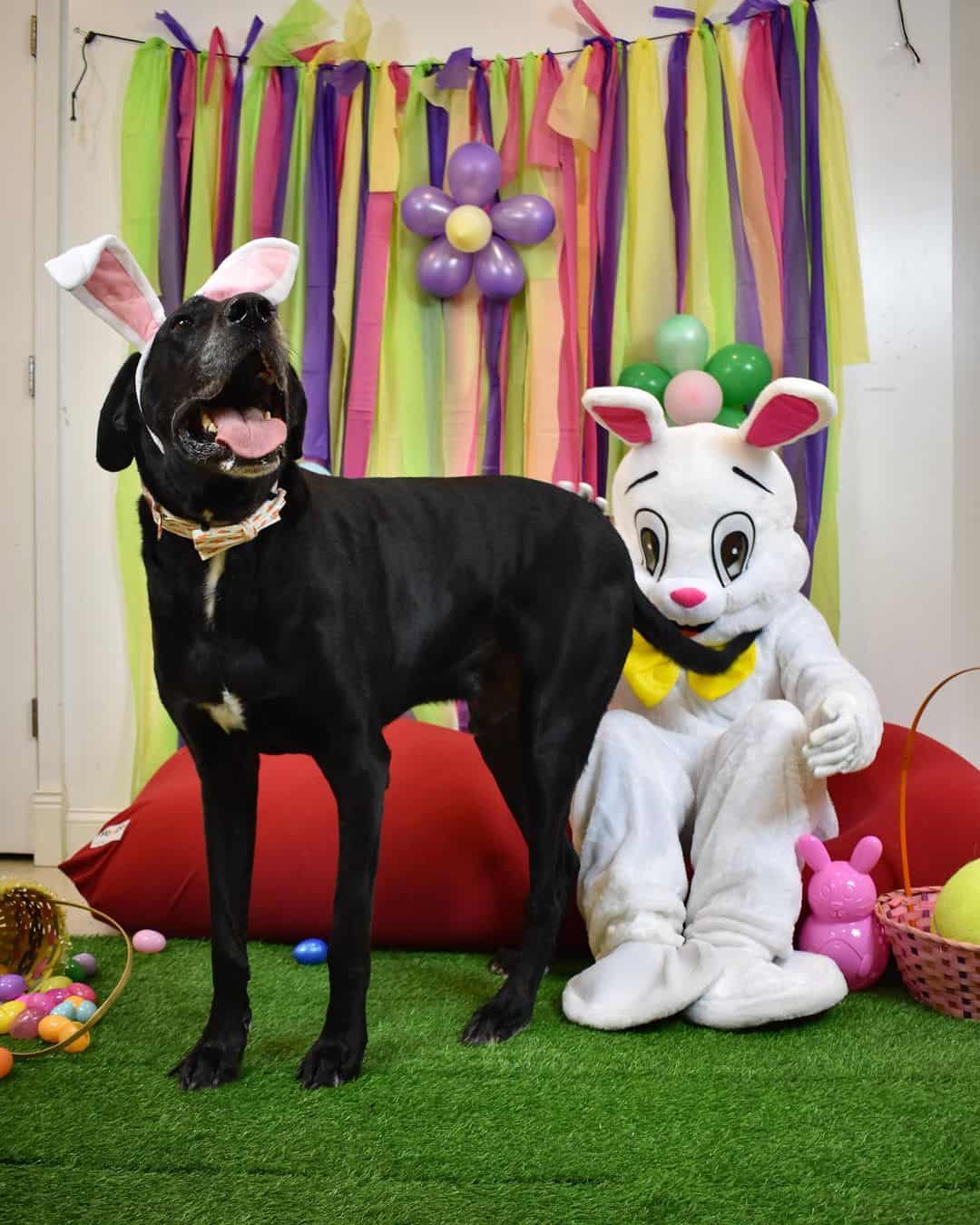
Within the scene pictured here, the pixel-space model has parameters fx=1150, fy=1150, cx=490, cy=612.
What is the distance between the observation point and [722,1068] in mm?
1452

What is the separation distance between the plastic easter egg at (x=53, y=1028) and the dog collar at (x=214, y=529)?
667 millimetres

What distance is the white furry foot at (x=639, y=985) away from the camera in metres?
1.58

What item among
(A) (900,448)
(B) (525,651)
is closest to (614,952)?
(B) (525,651)

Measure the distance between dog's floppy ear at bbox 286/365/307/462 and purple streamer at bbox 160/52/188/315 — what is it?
1.62 metres

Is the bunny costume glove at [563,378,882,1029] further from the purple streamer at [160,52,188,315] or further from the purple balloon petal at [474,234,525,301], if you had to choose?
the purple streamer at [160,52,188,315]

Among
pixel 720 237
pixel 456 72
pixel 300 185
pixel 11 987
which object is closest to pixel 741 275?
pixel 720 237

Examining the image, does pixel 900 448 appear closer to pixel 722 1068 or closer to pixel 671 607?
pixel 671 607

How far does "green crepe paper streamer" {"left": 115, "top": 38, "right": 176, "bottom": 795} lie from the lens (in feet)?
9.77

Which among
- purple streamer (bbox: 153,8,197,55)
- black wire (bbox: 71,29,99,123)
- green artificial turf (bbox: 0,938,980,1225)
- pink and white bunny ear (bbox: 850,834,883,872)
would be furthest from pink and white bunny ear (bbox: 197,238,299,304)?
black wire (bbox: 71,29,99,123)

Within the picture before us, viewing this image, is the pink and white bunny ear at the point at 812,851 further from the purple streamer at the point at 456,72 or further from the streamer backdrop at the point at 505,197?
the purple streamer at the point at 456,72

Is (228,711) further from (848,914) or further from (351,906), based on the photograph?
(848,914)

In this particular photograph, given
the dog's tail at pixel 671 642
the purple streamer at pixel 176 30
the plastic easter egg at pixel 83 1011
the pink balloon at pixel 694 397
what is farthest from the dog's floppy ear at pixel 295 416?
the purple streamer at pixel 176 30

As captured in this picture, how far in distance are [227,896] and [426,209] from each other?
191 cm

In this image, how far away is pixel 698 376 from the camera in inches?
104
